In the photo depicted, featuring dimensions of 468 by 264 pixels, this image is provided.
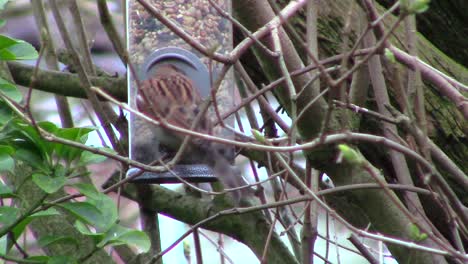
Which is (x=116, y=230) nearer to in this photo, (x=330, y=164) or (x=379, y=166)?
(x=330, y=164)

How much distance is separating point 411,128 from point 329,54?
113cm

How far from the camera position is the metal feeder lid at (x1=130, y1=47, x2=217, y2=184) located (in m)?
2.96

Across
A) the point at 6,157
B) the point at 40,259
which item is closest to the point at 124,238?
the point at 40,259

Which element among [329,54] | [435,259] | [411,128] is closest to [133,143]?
[329,54]

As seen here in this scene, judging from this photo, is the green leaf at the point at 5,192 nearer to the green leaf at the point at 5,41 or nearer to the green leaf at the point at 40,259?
the green leaf at the point at 40,259

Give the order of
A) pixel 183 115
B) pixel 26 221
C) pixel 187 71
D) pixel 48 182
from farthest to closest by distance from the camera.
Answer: pixel 187 71 → pixel 183 115 → pixel 26 221 → pixel 48 182

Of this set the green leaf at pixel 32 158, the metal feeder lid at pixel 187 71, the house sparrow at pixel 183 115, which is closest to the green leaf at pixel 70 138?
the green leaf at pixel 32 158

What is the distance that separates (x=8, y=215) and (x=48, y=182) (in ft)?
0.51

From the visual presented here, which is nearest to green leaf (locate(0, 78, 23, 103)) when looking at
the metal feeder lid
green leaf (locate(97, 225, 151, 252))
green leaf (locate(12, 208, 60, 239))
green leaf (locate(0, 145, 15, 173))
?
green leaf (locate(0, 145, 15, 173))

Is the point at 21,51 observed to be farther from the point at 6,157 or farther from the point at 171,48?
the point at 171,48

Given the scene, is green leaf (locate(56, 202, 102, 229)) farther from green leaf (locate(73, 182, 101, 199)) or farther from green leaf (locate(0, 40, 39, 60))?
green leaf (locate(0, 40, 39, 60))

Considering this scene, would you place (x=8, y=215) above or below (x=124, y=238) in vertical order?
above

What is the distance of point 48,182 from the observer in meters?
2.27

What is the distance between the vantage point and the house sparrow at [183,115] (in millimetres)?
2711
